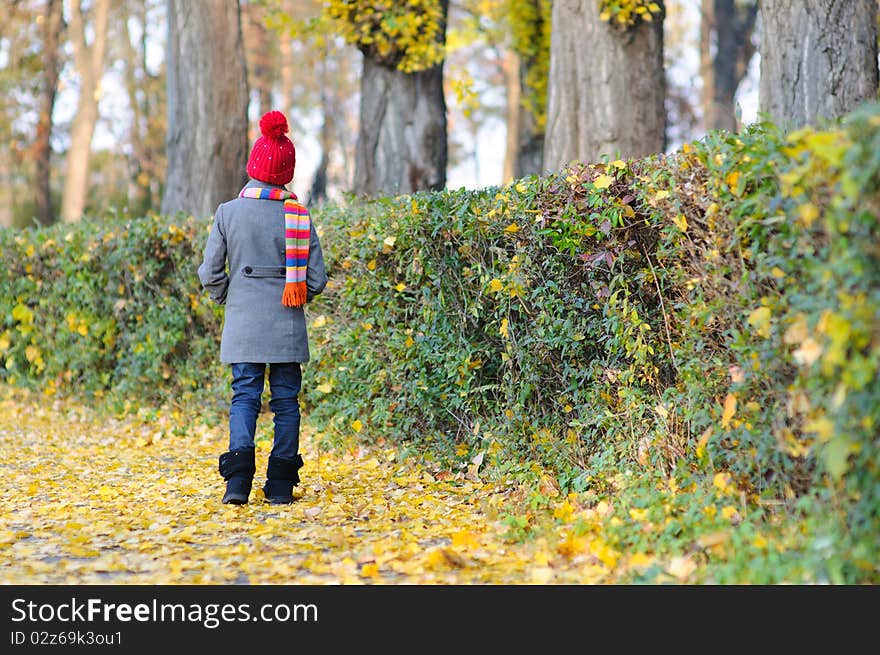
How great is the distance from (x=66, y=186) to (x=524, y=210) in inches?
639

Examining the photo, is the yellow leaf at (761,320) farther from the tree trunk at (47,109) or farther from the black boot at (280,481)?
the tree trunk at (47,109)

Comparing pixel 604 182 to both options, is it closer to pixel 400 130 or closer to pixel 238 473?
pixel 238 473

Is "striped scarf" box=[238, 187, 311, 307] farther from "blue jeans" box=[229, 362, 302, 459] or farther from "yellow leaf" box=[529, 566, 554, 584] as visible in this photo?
"yellow leaf" box=[529, 566, 554, 584]

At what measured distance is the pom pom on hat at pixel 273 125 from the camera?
16.4ft

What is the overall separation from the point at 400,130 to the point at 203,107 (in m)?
2.12

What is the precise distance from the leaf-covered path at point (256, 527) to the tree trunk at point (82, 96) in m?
12.7

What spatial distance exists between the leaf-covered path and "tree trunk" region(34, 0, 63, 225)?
14.3 m

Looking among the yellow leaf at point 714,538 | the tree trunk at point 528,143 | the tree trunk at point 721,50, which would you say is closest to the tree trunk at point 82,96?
the tree trunk at point 528,143

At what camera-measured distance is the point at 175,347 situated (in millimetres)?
8031

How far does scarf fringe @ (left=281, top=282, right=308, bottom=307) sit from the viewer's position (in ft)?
16.3

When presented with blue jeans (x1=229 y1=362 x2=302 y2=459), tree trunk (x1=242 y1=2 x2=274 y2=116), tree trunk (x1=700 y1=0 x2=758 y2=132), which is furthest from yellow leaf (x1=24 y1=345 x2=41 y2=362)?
tree trunk (x1=242 y1=2 x2=274 y2=116)
